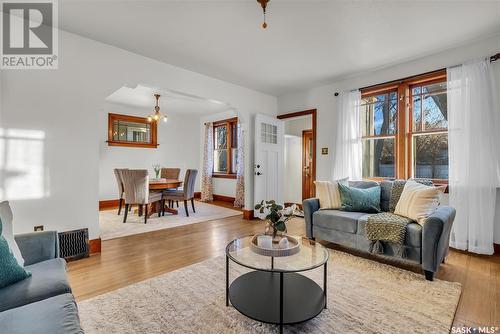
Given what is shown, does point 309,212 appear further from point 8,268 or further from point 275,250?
point 8,268

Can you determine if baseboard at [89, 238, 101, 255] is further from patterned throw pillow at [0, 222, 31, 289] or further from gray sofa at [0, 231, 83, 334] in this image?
patterned throw pillow at [0, 222, 31, 289]

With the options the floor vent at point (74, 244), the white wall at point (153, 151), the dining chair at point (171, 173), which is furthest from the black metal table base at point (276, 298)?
the white wall at point (153, 151)

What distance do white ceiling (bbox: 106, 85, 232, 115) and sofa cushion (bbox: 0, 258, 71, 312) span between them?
363 centimetres

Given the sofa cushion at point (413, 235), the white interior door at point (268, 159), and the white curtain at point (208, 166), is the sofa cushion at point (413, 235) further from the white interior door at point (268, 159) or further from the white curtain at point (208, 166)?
the white curtain at point (208, 166)

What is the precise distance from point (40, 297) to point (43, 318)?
286mm

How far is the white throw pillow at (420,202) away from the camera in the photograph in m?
2.54

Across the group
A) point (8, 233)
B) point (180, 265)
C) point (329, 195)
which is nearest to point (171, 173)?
point (180, 265)

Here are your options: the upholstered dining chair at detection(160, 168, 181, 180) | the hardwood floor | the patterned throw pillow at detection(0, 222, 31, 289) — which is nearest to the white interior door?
the hardwood floor

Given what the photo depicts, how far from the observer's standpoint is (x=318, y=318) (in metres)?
1.73

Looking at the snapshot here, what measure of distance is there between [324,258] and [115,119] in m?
5.97

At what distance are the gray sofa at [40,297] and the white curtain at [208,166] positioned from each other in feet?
18.0

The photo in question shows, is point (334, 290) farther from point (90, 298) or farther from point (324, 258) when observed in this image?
point (90, 298)

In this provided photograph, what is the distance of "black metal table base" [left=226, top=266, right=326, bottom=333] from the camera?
60.5 inches

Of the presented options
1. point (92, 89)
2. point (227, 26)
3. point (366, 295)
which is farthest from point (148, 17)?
point (366, 295)
